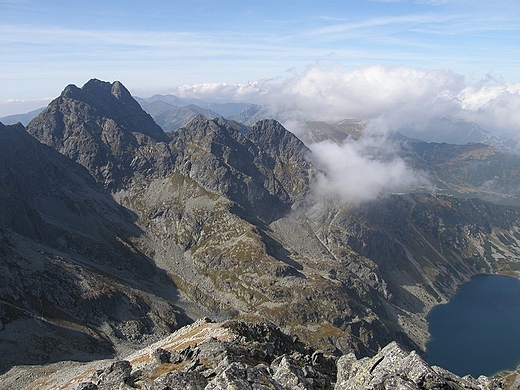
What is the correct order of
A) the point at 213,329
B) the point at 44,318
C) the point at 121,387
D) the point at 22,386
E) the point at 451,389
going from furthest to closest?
the point at 44,318, the point at 22,386, the point at 213,329, the point at 121,387, the point at 451,389

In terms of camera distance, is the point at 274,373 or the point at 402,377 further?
the point at 274,373

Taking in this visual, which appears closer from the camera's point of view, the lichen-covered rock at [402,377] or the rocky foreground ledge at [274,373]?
the lichen-covered rock at [402,377]

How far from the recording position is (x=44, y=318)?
14238cm

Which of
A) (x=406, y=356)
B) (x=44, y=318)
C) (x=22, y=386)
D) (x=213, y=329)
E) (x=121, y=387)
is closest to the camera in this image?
(x=406, y=356)

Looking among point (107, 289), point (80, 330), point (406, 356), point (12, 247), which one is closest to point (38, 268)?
point (12, 247)

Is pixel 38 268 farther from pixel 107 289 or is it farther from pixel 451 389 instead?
pixel 451 389

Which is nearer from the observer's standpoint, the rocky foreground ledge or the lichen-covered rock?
the lichen-covered rock

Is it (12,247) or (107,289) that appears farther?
(107,289)

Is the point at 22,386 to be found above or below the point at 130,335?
above

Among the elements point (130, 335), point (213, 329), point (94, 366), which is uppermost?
point (213, 329)

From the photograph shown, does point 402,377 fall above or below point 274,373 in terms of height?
above

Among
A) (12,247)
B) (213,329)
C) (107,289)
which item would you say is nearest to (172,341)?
(213,329)

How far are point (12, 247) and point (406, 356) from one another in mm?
188679

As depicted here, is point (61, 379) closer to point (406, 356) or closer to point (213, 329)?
point (213, 329)
